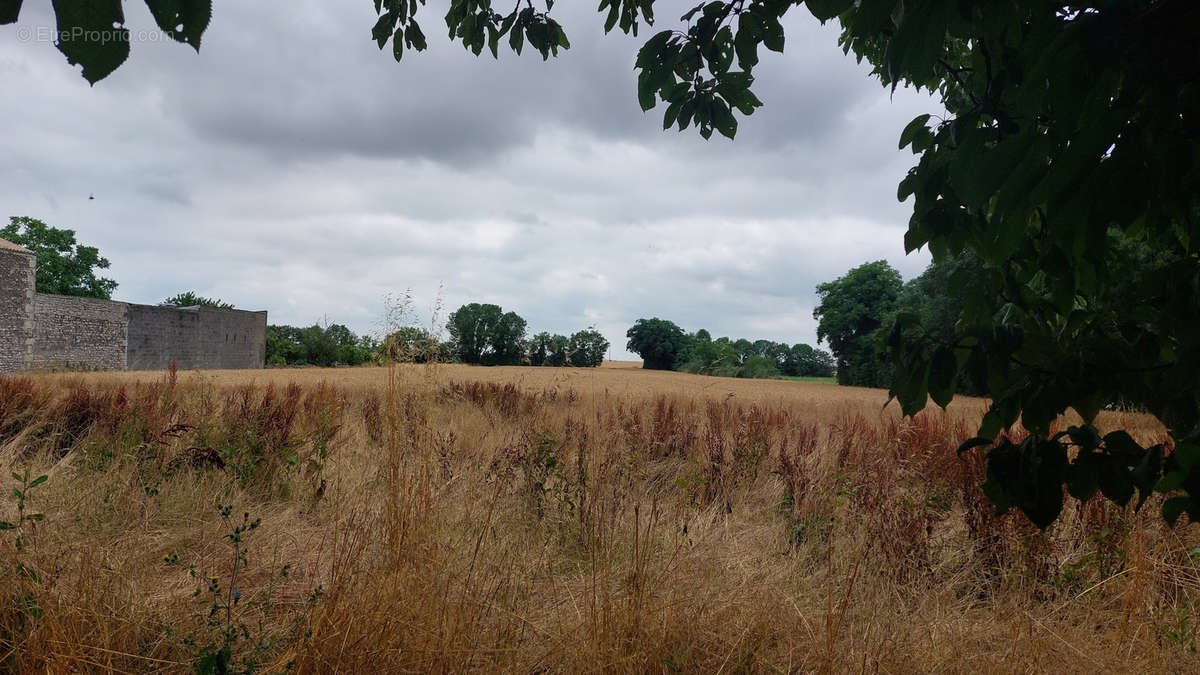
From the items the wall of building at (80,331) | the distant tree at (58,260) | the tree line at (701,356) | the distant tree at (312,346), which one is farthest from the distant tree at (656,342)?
the distant tree at (58,260)

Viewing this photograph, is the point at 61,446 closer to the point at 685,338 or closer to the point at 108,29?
the point at 108,29

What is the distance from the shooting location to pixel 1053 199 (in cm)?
85

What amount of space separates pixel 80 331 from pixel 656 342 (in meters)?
28.1

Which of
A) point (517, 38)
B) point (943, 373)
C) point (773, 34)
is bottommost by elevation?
point (943, 373)

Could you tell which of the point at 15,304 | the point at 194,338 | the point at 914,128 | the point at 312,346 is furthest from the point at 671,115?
the point at 312,346

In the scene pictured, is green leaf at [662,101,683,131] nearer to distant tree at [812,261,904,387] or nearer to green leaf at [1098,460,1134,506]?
green leaf at [1098,460,1134,506]

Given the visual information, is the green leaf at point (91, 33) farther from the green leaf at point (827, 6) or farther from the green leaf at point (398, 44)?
the green leaf at point (398, 44)

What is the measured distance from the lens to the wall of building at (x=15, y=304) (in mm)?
19312

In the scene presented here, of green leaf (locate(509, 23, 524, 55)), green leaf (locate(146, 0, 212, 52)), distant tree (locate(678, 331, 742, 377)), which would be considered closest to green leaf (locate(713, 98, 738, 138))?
green leaf (locate(509, 23, 524, 55))

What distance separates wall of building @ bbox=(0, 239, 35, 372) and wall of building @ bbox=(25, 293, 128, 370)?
1.72 ft

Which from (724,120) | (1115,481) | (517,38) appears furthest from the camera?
(517,38)

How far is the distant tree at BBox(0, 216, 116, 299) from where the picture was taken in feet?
112

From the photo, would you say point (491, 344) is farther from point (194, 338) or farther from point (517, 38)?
point (517, 38)

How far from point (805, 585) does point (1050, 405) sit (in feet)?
6.33
